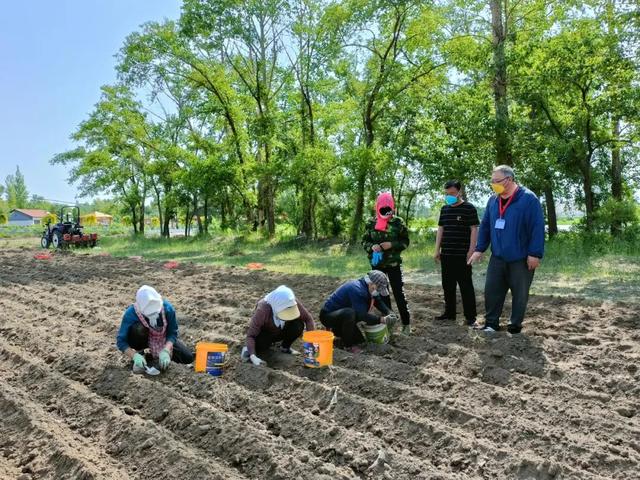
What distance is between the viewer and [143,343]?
4738 millimetres

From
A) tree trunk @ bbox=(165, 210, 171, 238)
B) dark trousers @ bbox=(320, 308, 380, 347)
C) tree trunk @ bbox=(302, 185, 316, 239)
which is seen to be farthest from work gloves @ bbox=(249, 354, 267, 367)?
tree trunk @ bbox=(165, 210, 171, 238)

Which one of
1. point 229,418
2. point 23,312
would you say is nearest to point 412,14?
point 23,312

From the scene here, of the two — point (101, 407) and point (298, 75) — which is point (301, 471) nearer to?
point (101, 407)

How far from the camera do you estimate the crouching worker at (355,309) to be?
500cm

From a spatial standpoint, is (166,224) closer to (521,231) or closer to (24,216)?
(521,231)

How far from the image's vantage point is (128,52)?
21688mm

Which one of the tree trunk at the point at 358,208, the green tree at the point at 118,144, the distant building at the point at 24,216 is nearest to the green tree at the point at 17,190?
the distant building at the point at 24,216

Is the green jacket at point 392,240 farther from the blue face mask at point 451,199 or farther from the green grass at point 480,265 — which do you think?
the green grass at point 480,265

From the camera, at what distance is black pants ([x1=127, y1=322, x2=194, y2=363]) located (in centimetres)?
463

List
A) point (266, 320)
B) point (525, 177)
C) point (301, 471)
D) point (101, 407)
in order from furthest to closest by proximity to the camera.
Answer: point (525, 177)
point (266, 320)
point (101, 407)
point (301, 471)

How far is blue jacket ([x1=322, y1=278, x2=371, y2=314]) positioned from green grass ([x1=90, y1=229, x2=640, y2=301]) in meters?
4.12

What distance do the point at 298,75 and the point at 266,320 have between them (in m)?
17.0

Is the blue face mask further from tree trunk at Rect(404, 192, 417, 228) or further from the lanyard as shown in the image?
tree trunk at Rect(404, 192, 417, 228)

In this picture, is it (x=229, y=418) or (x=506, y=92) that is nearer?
(x=229, y=418)
